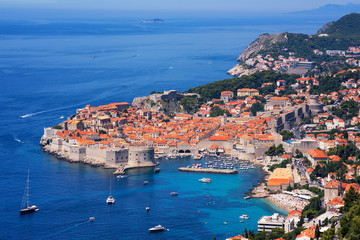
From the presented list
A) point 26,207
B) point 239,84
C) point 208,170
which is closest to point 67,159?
point 208,170

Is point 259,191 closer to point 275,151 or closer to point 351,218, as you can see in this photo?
point 275,151

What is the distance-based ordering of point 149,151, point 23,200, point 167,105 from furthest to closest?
point 167,105 → point 149,151 → point 23,200

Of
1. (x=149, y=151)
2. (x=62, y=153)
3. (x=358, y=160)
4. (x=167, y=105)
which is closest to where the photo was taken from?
(x=358, y=160)

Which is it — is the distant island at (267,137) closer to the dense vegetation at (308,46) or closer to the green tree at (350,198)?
the green tree at (350,198)

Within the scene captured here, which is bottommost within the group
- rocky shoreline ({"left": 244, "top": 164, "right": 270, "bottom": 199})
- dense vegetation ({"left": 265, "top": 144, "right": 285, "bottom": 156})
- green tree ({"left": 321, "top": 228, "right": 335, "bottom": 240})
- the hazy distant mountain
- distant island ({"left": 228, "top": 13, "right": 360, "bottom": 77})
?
rocky shoreline ({"left": 244, "top": 164, "right": 270, "bottom": 199})

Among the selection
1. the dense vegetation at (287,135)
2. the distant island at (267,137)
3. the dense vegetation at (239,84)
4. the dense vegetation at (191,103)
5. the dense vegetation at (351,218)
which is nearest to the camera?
the dense vegetation at (351,218)

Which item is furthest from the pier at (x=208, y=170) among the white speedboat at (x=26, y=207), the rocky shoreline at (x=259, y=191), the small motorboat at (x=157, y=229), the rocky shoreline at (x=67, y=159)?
the small motorboat at (x=157, y=229)

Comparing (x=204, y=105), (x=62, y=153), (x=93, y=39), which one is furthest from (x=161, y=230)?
(x=93, y=39)

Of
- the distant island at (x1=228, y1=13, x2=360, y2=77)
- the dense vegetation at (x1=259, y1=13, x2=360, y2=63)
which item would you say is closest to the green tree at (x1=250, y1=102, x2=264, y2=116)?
the distant island at (x1=228, y1=13, x2=360, y2=77)

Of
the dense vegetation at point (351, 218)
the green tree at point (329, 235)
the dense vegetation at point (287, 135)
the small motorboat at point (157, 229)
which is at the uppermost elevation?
the dense vegetation at point (351, 218)

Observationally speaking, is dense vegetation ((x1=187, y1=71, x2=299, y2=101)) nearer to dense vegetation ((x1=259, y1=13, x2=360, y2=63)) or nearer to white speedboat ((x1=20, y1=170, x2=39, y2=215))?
dense vegetation ((x1=259, y1=13, x2=360, y2=63))

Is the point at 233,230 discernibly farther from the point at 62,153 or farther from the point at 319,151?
the point at 62,153
